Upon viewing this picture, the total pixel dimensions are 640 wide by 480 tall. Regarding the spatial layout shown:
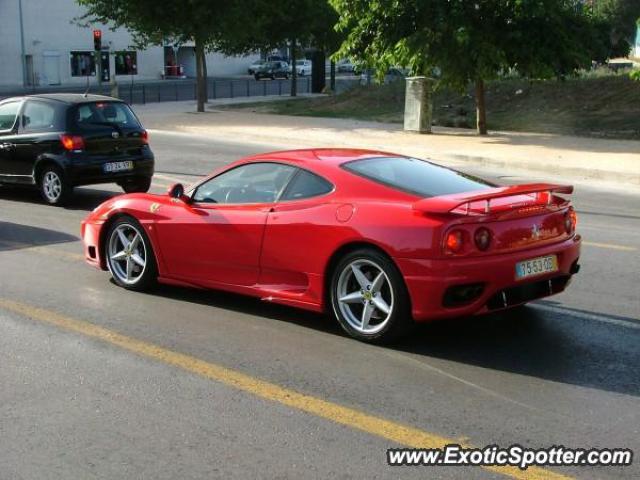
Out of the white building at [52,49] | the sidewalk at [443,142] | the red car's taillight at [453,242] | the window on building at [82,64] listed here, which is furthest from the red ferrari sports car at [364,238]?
the window on building at [82,64]

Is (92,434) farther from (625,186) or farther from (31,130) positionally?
(625,186)

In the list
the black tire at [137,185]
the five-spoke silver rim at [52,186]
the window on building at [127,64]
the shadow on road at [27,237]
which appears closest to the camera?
the shadow on road at [27,237]

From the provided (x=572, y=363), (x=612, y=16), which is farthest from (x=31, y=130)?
(x=612, y=16)

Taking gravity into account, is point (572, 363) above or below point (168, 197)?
below

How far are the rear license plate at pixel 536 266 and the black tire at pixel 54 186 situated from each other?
8.41 m

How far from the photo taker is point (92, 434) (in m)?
4.82

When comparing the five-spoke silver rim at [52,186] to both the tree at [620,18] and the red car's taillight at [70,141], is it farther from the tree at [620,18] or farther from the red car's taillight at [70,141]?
the tree at [620,18]

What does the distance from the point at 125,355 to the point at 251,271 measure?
4.05 ft

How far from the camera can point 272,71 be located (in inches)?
2795

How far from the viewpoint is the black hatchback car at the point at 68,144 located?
13094 millimetres

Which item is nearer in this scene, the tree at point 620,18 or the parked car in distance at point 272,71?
the tree at point 620,18

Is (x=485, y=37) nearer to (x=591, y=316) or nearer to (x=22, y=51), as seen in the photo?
(x=591, y=316)

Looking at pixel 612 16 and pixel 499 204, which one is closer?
pixel 499 204

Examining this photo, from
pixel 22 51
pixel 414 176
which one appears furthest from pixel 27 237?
pixel 22 51
